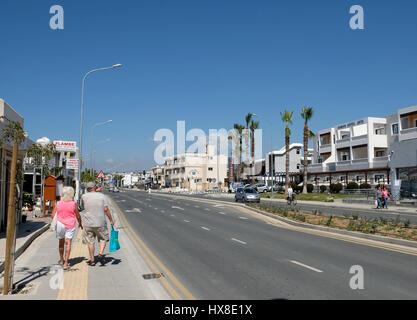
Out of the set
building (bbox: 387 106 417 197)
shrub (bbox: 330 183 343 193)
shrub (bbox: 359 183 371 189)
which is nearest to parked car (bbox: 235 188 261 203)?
building (bbox: 387 106 417 197)

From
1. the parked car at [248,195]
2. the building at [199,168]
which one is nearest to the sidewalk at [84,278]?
the parked car at [248,195]

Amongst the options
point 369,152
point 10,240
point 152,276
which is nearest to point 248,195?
point 369,152

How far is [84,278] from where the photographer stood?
26.2ft

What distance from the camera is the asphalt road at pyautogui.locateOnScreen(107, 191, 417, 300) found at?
24.2 ft

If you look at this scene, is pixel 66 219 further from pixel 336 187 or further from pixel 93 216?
pixel 336 187

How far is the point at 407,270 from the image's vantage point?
9164 millimetres

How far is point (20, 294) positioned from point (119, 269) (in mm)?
2487

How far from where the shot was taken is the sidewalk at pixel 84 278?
22.4 ft

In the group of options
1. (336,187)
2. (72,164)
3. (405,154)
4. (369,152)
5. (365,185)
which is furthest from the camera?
(336,187)

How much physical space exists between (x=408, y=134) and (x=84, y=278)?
154ft

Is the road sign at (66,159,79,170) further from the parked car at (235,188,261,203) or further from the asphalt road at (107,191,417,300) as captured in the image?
the parked car at (235,188,261,203)

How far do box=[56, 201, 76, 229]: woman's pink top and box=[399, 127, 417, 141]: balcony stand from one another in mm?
45204
